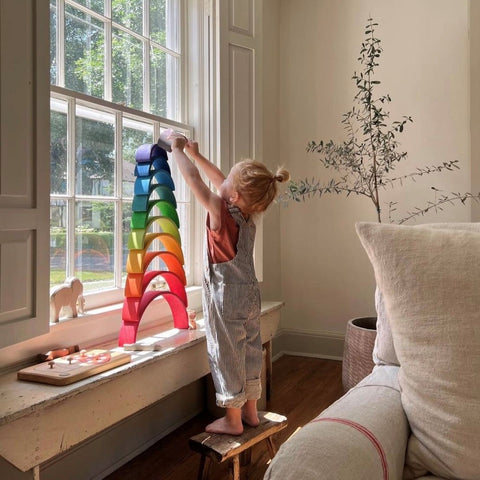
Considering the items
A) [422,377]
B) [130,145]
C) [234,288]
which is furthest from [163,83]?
[422,377]

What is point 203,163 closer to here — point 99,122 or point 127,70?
point 99,122

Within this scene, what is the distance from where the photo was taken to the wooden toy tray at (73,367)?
1524 mm

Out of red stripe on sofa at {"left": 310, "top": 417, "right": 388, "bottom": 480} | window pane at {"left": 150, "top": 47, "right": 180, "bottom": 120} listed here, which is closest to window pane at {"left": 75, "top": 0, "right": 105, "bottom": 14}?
window pane at {"left": 150, "top": 47, "right": 180, "bottom": 120}

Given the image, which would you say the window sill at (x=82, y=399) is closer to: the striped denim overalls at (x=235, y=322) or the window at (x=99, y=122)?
the striped denim overalls at (x=235, y=322)

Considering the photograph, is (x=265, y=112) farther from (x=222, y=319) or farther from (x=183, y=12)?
(x=222, y=319)

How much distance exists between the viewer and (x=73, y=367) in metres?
1.61

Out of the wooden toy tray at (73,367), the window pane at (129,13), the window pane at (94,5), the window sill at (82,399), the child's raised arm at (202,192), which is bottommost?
the window sill at (82,399)

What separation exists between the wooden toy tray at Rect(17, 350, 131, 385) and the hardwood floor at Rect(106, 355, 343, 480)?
65cm

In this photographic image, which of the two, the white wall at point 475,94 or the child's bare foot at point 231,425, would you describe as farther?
the white wall at point 475,94

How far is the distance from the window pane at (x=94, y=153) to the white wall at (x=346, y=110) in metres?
1.86

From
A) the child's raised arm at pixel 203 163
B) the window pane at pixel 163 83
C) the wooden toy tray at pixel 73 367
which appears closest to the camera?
the wooden toy tray at pixel 73 367

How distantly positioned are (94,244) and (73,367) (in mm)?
695

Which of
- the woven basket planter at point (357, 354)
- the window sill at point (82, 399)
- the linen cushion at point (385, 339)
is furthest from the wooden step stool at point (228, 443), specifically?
the woven basket planter at point (357, 354)

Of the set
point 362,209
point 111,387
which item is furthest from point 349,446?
point 362,209
